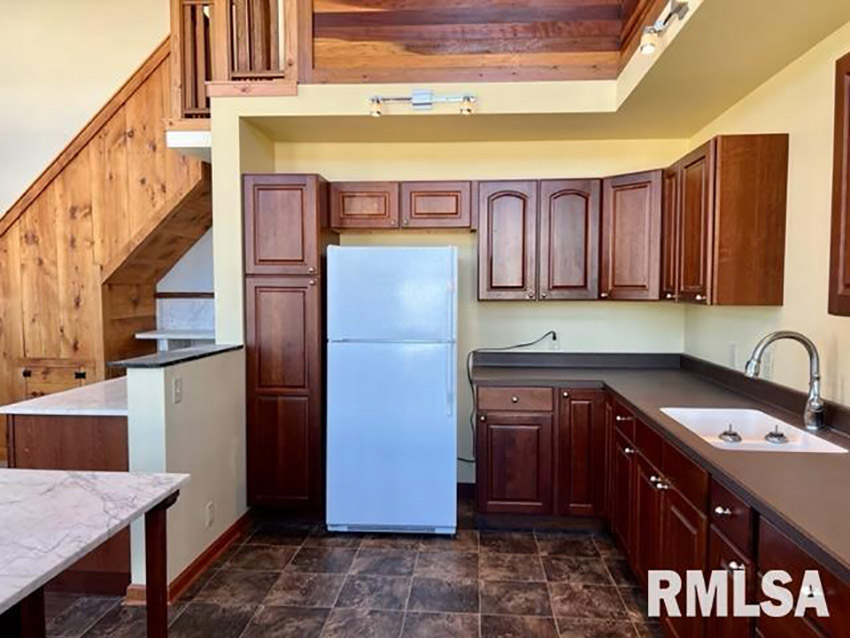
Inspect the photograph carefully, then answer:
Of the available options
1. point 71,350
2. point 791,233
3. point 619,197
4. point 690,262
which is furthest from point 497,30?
point 71,350

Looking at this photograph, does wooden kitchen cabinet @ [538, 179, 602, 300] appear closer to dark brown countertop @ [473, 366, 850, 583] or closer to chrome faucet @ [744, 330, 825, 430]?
dark brown countertop @ [473, 366, 850, 583]

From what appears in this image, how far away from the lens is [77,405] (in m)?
2.55

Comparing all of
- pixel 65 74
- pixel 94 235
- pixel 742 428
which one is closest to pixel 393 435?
pixel 742 428

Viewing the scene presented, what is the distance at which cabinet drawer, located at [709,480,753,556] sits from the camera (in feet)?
4.76

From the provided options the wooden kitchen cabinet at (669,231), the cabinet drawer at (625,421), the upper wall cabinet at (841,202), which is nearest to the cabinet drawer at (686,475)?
the cabinet drawer at (625,421)

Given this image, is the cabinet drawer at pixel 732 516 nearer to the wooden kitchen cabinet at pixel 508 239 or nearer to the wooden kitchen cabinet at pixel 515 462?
the wooden kitchen cabinet at pixel 515 462

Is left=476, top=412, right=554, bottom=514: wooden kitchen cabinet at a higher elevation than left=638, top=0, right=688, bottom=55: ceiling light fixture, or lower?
lower

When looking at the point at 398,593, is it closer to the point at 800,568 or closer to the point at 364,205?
the point at 800,568

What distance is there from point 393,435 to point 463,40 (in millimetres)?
2290

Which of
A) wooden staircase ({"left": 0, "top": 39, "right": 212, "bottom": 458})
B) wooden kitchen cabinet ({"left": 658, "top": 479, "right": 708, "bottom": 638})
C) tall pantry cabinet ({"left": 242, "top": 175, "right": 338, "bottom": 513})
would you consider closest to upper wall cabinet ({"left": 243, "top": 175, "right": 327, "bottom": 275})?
tall pantry cabinet ({"left": 242, "top": 175, "right": 338, "bottom": 513})

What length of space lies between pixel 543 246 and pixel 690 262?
899mm

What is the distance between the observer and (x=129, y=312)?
432 cm

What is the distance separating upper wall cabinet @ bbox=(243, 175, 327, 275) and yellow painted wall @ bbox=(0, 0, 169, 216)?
3118mm

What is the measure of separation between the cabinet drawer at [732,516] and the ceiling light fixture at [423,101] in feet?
7.45
